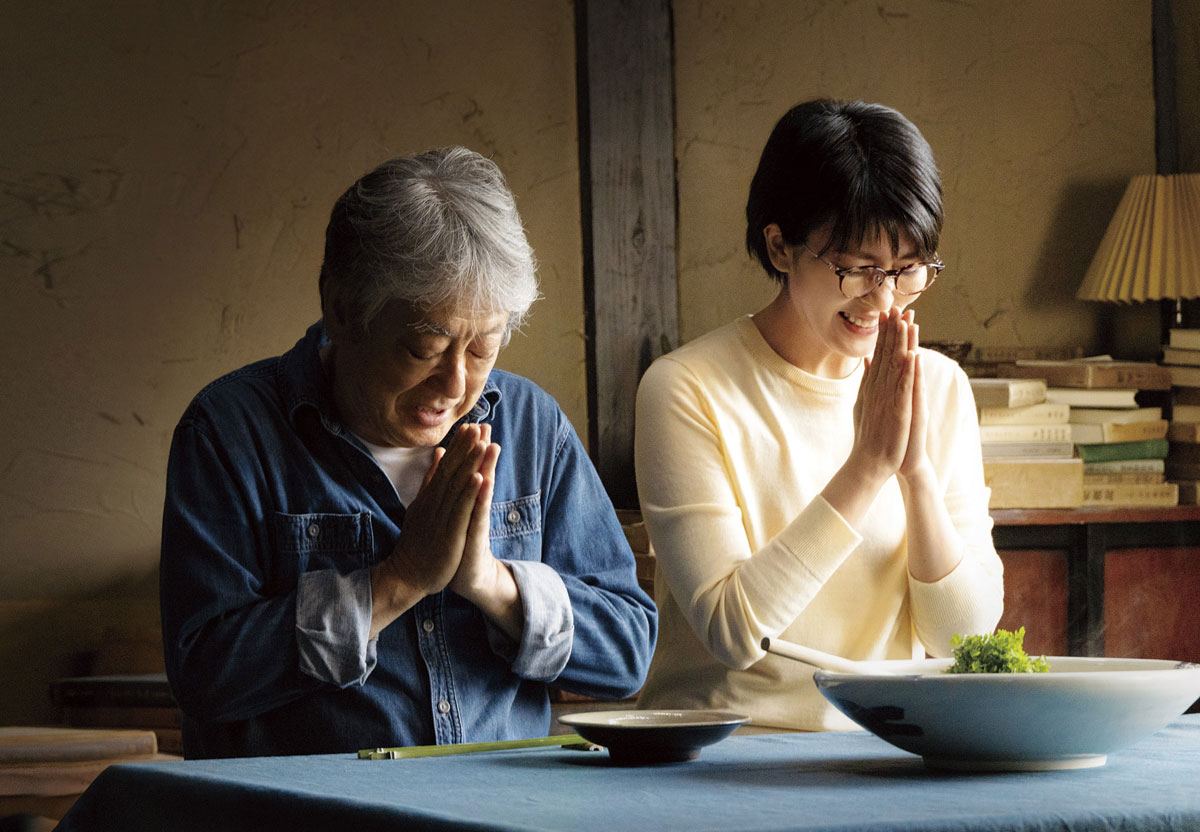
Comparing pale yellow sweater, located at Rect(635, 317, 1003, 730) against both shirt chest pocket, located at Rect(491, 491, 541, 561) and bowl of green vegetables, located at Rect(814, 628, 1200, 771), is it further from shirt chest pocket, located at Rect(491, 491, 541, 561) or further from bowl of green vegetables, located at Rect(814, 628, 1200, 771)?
bowl of green vegetables, located at Rect(814, 628, 1200, 771)

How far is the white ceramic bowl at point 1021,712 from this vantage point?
117 centimetres

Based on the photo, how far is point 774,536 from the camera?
77.4 inches

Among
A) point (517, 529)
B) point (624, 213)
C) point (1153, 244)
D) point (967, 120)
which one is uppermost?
point (967, 120)

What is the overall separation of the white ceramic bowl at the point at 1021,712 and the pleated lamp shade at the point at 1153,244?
262 centimetres

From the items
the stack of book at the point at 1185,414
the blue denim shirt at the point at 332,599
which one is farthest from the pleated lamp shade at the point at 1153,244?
the blue denim shirt at the point at 332,599

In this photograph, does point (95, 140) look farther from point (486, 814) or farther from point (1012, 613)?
point (486, 814)

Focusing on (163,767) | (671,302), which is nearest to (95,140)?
(671,302)

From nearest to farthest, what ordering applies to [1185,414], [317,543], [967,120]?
[317,543], [1185,414], [967,120]

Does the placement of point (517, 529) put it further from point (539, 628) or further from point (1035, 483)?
point (1035, 483)

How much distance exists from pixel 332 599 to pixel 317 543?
12cm

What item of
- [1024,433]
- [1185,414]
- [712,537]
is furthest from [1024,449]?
[712,537]

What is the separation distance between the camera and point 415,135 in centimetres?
360

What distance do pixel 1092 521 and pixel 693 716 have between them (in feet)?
7.41

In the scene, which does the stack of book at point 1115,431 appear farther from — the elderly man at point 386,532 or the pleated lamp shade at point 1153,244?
the elderly man at point 386,532
